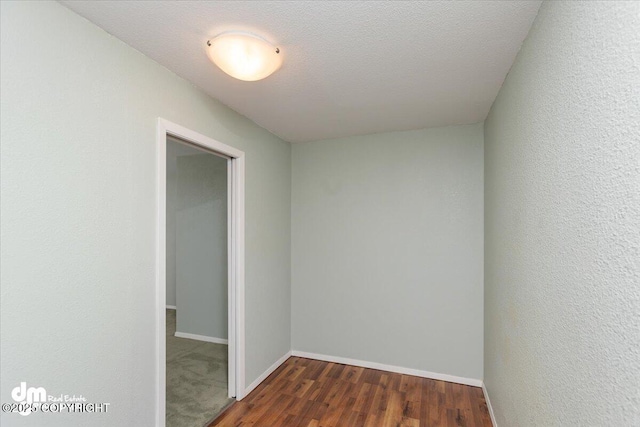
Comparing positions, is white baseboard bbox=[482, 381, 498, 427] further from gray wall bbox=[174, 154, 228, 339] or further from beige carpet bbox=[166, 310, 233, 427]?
gray wall bbox=[174, 154, 228, 339]

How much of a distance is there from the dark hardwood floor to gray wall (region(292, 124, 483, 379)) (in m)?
0.24

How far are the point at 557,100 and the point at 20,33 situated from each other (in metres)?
2.04

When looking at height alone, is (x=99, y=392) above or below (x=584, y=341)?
below

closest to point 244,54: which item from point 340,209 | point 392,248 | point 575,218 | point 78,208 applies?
point 78,208

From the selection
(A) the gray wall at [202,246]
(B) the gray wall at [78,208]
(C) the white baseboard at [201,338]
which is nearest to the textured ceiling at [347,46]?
(B) the gray wall at [78,208]

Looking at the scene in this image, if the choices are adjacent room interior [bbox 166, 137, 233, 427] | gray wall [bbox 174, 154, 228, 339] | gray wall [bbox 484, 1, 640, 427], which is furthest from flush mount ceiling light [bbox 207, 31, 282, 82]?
gray wall [bbox 174, 154, 228, 339]

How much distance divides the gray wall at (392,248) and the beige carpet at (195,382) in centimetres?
91

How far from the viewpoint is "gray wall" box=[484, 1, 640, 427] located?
711mm

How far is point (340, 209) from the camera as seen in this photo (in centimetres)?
326

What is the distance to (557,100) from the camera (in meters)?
1.10

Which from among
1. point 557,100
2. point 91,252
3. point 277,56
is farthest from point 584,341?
point 91,252

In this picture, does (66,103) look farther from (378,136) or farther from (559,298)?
(378,136)

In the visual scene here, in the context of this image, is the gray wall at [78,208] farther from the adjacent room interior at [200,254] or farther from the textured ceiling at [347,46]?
the adjacent room interior at [200,254]

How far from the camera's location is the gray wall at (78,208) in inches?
45.6
